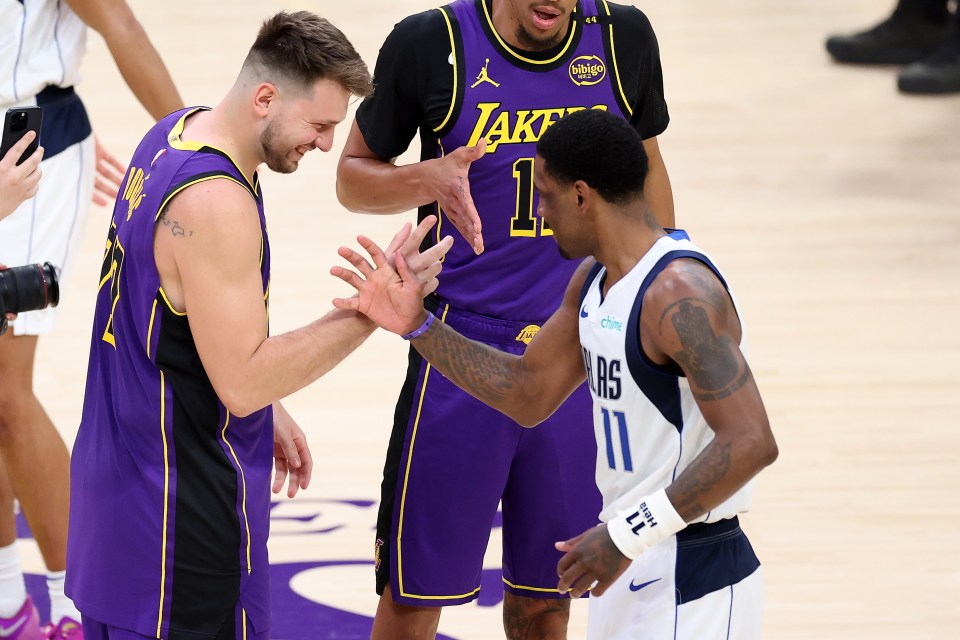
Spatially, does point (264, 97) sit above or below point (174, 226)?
above

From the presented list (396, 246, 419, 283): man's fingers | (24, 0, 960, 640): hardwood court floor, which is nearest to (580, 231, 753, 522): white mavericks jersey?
(396, 246, 419, 283): man's fingers

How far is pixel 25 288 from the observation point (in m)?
3.54

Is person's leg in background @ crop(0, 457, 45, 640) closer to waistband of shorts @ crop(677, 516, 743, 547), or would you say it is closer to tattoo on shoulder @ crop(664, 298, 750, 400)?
waistband of shorts @ crop(677, 516, 743, 547)

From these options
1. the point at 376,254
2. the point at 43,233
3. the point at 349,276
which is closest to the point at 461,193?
the point at 376,254

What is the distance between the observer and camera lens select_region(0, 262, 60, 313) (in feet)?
11.6

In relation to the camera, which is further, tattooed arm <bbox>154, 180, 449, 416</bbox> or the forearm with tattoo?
the forearm with tattoo

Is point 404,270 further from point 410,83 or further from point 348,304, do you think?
point 410,83

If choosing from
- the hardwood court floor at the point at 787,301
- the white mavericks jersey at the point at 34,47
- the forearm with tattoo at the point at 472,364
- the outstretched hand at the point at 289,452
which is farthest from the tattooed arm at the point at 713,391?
the white mavericks jersey at the point at 34,47

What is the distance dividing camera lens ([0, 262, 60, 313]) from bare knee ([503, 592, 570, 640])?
4.62 feet

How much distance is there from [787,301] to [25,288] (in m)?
4.59

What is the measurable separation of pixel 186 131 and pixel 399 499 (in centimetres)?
118

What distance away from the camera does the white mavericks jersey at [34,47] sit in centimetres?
Answer: 429

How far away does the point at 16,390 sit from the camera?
4363mm

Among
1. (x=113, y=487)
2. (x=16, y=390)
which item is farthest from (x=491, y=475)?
A: (x=16, y=390)
